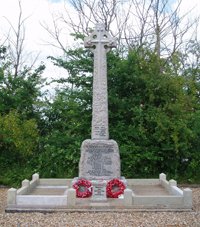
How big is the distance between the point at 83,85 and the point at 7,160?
396 centimetres

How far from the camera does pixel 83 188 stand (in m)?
10.2

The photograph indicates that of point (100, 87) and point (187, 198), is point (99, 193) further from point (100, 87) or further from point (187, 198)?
point (100, 87)

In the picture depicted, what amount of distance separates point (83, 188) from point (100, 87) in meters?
2.83

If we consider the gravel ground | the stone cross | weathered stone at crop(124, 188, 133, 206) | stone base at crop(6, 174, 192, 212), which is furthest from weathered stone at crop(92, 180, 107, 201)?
the stone cross

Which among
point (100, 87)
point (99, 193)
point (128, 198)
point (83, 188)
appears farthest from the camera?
point (100, 87)

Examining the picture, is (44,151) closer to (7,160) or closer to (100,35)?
(7,160)

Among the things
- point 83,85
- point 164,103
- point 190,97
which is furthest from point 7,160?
point 190,97

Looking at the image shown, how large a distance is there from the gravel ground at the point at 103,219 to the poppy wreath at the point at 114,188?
4.89ft

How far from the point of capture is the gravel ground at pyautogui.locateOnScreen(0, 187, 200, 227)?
739 cm

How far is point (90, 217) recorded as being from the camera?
8047mm

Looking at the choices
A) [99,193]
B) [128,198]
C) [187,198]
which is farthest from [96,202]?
[187,198]

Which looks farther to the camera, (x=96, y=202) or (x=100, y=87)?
(x=100, y=87)

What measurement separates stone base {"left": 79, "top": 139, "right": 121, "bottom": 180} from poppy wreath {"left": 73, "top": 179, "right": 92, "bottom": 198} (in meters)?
0.71

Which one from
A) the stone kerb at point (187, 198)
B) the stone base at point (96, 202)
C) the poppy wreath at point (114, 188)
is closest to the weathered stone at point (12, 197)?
the stone base at point (96, 202)
